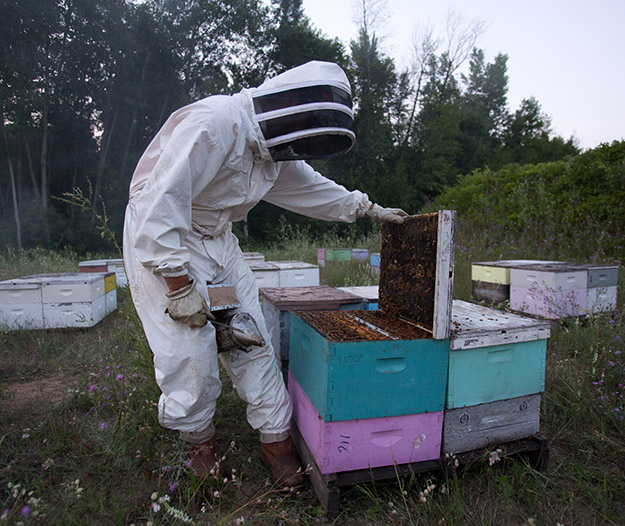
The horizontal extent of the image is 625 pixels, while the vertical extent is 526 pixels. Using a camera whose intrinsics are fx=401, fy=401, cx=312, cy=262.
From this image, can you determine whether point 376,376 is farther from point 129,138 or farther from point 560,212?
point 129,138

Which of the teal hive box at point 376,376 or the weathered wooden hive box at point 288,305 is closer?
the teal hive box at point 376,376

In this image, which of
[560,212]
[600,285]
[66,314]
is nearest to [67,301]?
[66,314]

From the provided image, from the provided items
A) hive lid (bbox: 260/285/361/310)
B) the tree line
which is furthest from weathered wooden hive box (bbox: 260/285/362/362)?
the tree line

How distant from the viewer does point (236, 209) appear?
210 centimetres

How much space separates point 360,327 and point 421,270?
15.5 inches

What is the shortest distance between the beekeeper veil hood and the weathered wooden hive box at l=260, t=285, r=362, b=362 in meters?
0.88

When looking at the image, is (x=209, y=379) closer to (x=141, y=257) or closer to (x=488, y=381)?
(x=141, y=257)

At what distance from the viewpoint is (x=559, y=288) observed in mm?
3654

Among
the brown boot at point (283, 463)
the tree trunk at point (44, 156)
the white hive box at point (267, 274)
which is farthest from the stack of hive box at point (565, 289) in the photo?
the tree trunk at point (44, 156)

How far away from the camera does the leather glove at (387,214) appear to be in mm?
A: 2129

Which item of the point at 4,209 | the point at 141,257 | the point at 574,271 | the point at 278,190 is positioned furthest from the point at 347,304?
the point at 4,209

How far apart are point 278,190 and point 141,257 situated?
3.29ft

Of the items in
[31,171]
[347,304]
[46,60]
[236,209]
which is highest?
[46,60]

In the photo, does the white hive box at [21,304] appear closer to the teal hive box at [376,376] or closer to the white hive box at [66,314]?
the white hive box at [66,314]
